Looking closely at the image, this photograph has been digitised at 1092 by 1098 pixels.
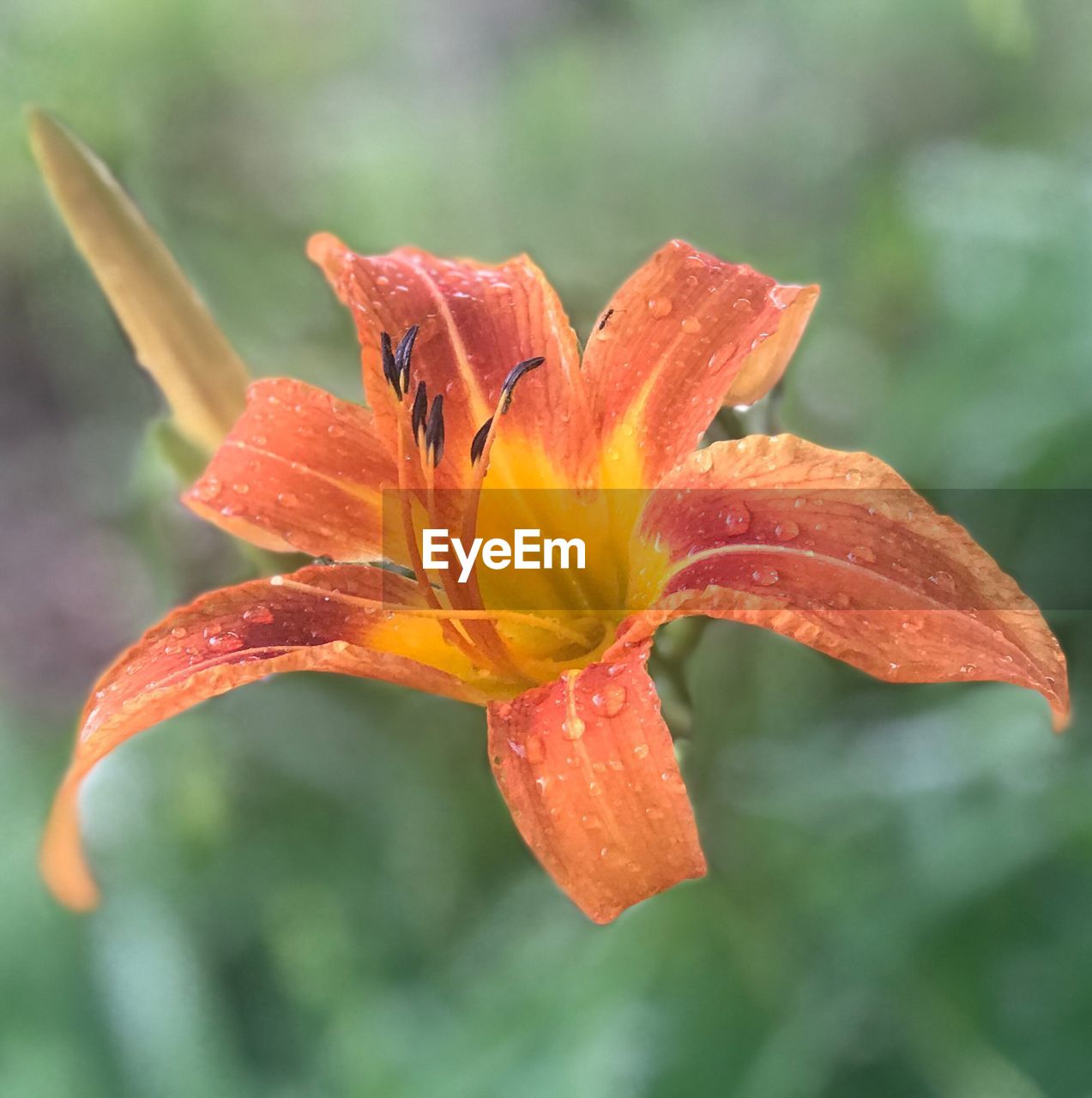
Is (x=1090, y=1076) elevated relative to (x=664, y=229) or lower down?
lower down

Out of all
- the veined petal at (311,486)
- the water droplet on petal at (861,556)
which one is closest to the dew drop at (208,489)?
the veined petal at (311,486)

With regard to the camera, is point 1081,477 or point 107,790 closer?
point 1081,477

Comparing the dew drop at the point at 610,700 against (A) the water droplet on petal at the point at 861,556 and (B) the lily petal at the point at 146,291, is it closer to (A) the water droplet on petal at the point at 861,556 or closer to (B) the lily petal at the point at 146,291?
(A) the water droplet on petal at the point at 861,556

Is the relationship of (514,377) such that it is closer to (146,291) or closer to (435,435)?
(435,435)

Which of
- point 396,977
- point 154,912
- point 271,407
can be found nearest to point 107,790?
point 154,912

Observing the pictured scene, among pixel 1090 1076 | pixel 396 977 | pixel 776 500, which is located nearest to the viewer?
pixel 776 500

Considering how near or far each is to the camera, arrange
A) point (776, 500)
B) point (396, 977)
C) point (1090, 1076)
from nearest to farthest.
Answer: point (776, 500), point (1090, 1076), point (396, 977)

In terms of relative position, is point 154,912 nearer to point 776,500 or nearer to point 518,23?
point 776,500
